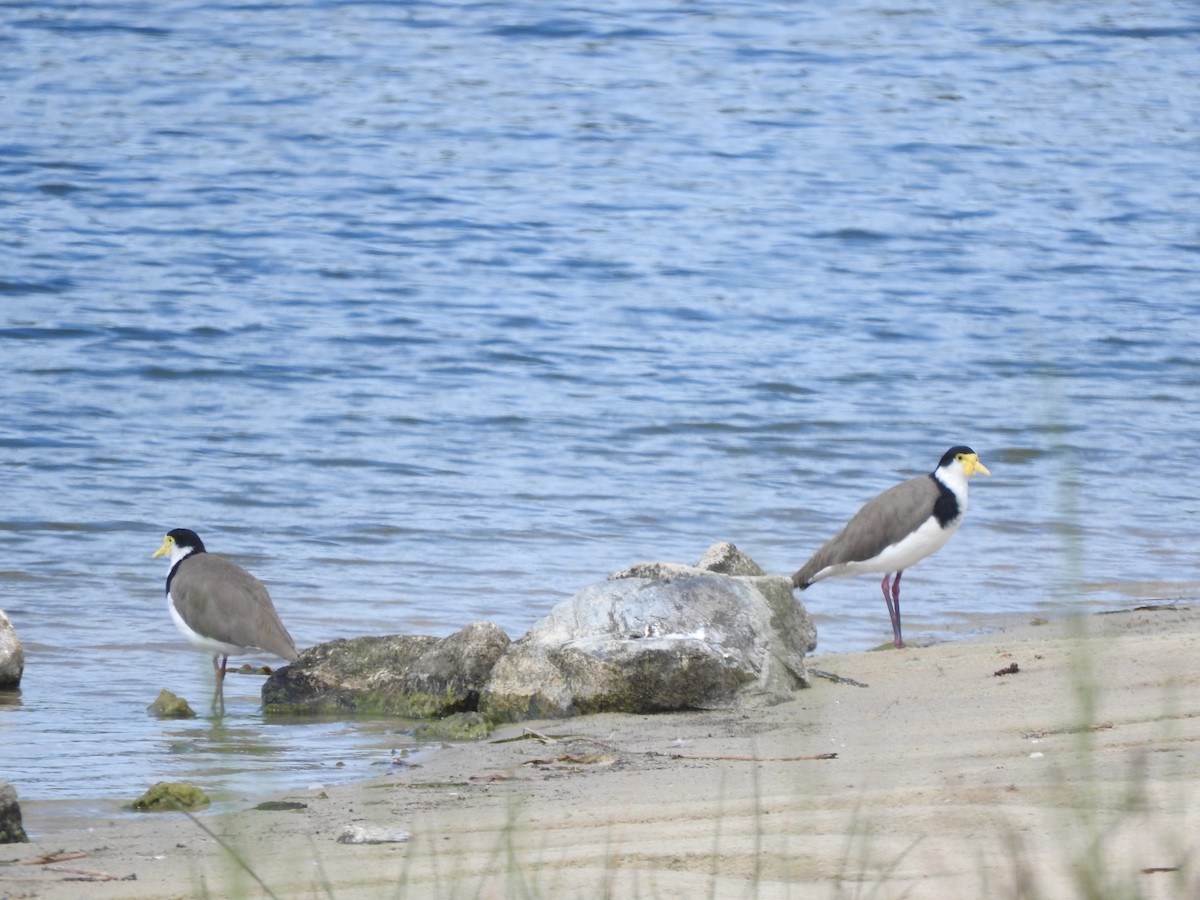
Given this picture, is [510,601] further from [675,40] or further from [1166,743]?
[675,40]

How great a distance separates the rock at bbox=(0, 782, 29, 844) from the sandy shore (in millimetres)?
58

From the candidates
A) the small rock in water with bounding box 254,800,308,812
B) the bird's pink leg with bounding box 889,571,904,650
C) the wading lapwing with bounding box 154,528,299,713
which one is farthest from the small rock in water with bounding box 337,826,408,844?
the bird's pink leg with bounding box 889,571,904,650

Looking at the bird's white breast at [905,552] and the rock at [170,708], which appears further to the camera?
the bird's white breast at [905,552]

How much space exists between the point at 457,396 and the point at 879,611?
215 inches

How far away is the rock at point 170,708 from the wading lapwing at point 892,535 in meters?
3.31

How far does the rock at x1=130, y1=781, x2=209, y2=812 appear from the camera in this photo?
5523 millimetres

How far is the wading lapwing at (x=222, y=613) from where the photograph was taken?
25.7 feet

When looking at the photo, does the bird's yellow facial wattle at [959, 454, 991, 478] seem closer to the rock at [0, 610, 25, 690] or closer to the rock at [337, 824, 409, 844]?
the rock at [0, 610, 25, 690]

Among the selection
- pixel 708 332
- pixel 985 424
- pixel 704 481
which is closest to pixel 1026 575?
pixel 704 481

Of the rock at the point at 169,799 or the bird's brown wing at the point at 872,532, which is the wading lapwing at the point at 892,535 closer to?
the bird's brown wing at the point at 872,532

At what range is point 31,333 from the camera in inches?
604

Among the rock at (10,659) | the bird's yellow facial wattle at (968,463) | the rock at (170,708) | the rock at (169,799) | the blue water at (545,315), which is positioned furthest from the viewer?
the bird's yellow facial wattle at (968,463)

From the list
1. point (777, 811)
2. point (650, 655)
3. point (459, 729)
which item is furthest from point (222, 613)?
point (777, 811)

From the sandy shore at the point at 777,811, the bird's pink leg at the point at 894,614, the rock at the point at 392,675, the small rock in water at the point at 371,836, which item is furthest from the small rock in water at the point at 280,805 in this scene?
the bird's pink leg at the point at 894,614
